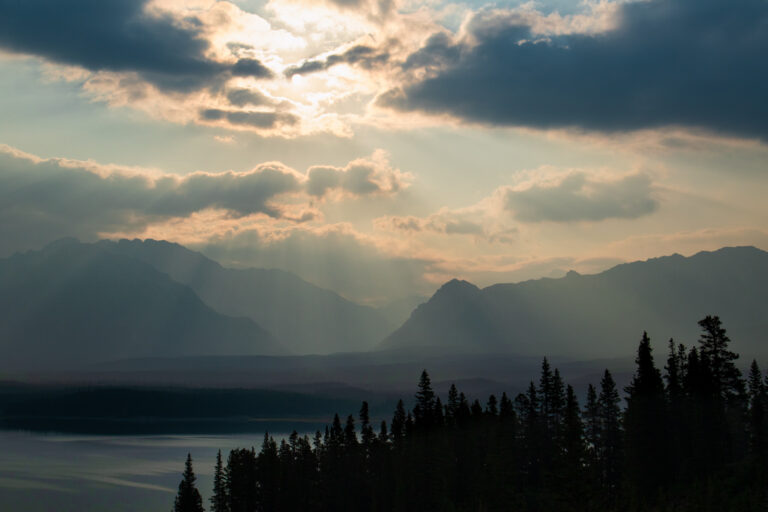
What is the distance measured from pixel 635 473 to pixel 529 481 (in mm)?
20388

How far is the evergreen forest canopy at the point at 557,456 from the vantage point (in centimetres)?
7125

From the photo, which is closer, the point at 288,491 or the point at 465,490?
the point at 465,490

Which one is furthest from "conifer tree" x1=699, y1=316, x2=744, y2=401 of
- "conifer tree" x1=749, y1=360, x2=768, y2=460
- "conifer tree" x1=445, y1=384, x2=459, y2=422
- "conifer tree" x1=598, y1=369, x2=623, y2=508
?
"conifer tree" x1=445, y1=384, x2=459, y2=422

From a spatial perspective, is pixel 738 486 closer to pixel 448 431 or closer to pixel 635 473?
pixel 635 473

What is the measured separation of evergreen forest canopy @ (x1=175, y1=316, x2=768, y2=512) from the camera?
234 feet

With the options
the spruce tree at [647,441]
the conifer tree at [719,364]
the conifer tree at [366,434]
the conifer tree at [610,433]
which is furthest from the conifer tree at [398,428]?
the conifer tree at [719,364]

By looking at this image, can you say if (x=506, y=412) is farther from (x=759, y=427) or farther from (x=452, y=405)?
(x=759, y=427)

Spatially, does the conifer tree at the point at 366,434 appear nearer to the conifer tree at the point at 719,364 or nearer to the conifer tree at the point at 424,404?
the conifer tree at the point at 424,404

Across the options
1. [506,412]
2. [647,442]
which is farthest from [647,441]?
[506,412]

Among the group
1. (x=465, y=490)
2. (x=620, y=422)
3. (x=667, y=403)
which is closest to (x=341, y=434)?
(x=465, y=490)

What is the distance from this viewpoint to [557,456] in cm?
6562

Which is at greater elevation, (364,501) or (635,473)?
(635,473)

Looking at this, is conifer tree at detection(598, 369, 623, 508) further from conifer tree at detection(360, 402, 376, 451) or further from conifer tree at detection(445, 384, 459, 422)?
conifer tree at detection(360, 402, 376, 451)

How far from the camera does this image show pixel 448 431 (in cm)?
10644
